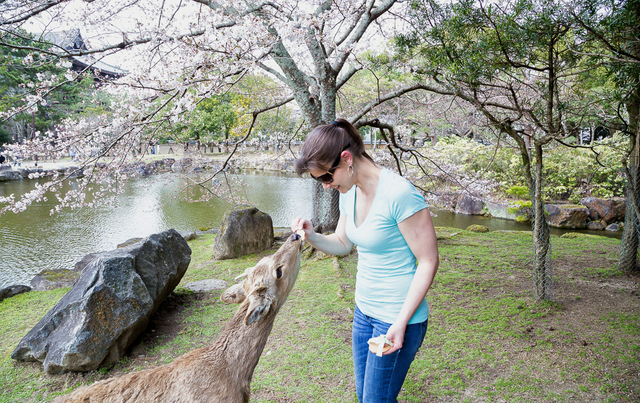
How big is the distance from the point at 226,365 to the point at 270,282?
510 millimetres

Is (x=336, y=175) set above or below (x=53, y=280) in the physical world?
above

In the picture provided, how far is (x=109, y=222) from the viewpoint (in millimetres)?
12750

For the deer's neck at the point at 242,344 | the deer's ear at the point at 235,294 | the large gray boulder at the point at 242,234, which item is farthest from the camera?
the large gray boulder at the point at 242,234

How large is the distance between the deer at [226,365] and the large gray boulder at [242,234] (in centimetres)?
536

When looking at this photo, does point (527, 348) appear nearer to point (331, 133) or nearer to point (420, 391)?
point (420, 391)

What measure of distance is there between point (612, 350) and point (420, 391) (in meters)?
2.06

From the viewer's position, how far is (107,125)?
5.71 metres

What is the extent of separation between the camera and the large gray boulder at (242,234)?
24.3ft

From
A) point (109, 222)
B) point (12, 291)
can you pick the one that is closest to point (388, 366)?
point (12, 291)

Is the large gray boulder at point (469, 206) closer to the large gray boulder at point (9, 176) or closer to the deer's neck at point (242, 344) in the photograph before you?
the deer's neck at point (242, 344)

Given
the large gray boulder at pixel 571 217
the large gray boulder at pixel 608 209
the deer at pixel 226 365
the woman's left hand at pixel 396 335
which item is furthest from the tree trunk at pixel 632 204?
the large gray boulder at pixel 608 209

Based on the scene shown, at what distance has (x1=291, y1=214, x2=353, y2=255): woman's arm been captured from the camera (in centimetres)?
214

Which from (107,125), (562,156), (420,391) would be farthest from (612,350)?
(562,156)

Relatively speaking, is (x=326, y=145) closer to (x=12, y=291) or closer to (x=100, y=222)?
(x=12, y=291)
